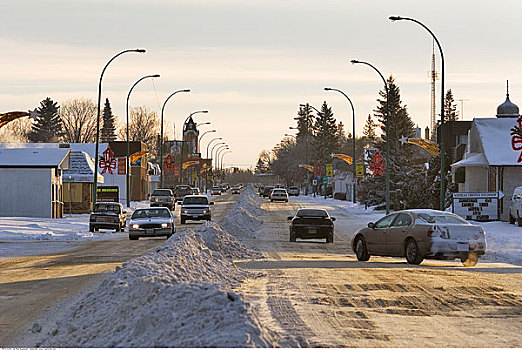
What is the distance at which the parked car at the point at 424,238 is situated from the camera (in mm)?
22031

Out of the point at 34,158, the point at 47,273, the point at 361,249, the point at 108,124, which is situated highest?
the point at 108,124

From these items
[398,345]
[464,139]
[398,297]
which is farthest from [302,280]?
[464,139]

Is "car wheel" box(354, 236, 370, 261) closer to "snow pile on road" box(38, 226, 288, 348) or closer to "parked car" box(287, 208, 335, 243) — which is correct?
"parked car" box(287, 208, 335, 243)

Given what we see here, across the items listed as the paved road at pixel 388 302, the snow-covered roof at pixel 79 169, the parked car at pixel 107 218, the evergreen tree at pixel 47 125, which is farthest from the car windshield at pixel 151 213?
the evergreen tree at pixel 47 125

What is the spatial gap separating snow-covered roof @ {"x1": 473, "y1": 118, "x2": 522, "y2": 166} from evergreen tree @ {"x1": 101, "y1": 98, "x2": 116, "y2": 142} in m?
130

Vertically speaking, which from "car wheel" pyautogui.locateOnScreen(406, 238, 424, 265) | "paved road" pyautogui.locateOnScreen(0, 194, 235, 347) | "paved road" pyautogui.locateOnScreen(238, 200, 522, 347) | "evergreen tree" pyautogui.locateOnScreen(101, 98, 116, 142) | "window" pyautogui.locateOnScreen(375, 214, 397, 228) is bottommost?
"paved road" pyautogui.locateOnScreen(0, 194, 235, 347)

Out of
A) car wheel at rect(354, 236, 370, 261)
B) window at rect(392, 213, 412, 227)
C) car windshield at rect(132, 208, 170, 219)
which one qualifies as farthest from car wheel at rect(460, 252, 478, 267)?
car windshield at rect(132, 208, 170, 219)

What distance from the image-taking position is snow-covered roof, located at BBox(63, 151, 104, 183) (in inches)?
2616

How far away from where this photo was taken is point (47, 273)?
20797 mm

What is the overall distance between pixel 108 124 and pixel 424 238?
6316 inches

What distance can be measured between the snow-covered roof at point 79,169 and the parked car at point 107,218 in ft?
73.1

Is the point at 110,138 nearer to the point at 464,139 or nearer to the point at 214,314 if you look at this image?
the point at 464,139

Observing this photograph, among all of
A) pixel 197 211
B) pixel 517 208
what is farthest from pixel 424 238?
pixel 197 211

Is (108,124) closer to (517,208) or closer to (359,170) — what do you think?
(359,170)
